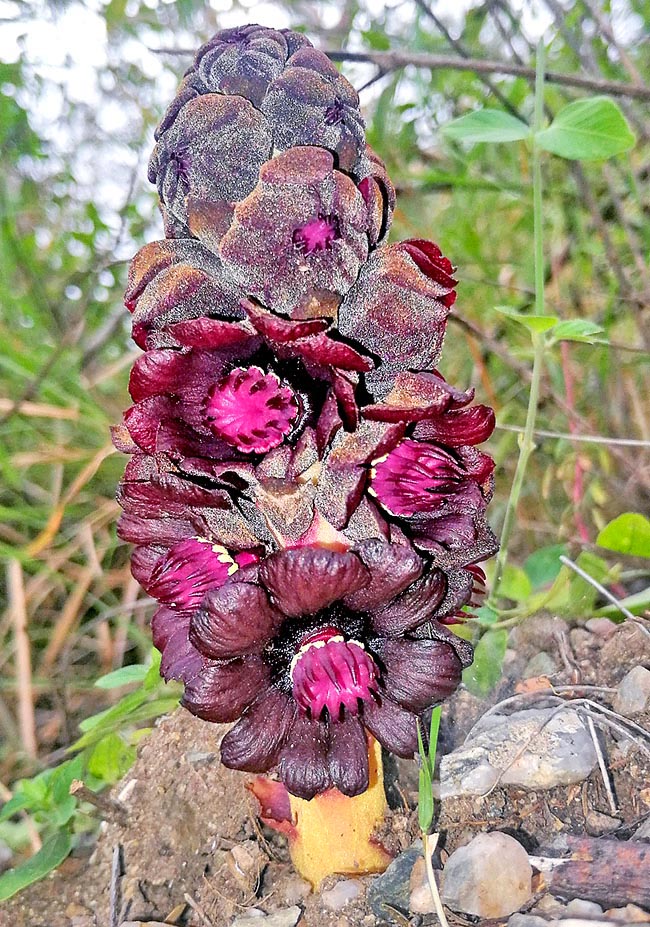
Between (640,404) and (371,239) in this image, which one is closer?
(371,239)

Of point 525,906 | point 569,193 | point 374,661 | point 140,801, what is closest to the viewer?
point 525,906

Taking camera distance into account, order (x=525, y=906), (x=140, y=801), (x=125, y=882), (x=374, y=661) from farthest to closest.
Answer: (x=140, y=801) < (x=125, y=882) < (x=374, y=661) < (x=525, y=906)

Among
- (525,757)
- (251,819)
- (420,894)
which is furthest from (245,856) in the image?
(525,757)

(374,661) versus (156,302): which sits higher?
(156,302)

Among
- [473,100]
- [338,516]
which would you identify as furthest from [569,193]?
[338,516]

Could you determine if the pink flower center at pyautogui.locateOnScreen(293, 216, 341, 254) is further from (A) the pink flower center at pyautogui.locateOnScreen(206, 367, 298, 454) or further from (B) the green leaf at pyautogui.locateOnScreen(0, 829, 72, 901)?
(B) the green leaf at pyautogui.locateOnScreen(0, 829, 72, 901)

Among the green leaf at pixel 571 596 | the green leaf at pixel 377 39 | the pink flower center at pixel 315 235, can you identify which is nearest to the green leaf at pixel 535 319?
the pink flower center at pixel 315 235

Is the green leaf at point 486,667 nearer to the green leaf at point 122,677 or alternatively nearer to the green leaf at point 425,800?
the green leaf at point 425,800

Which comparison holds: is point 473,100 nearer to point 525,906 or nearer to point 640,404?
point 640,404
